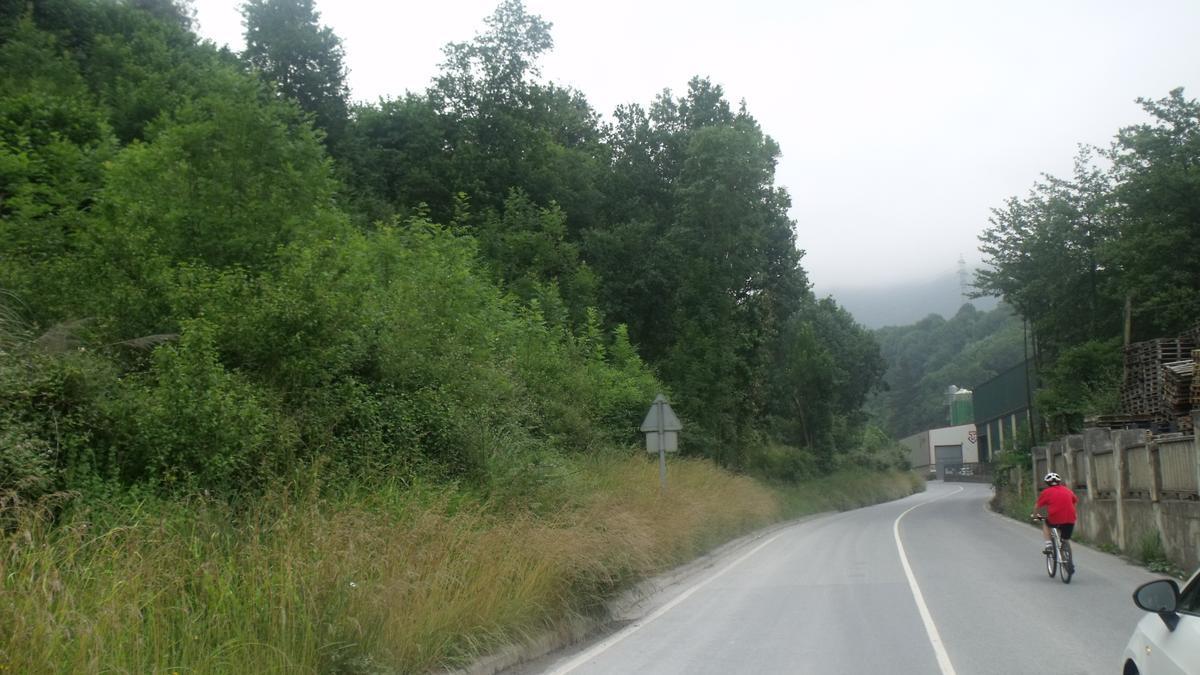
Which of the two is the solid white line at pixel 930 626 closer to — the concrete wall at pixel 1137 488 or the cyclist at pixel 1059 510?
the cyclist at pixel 1059 510

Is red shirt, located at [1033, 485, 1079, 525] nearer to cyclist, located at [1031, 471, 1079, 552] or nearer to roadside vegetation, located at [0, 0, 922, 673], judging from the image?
cyclist, located at [1031, 471, 1079, 552]

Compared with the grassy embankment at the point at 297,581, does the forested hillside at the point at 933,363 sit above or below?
above

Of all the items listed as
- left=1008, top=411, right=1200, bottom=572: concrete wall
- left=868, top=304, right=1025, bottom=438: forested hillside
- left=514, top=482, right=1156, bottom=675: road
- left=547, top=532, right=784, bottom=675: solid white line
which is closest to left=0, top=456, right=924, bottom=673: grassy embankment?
left=547, top=532, right=784, bottom=675: solid white line

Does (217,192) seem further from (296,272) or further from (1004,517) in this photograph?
(1004,517)

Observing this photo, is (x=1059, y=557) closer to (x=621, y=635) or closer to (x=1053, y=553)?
(x=1053, y=553)

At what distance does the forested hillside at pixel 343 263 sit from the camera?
434 inches

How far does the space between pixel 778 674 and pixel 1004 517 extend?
31.9m

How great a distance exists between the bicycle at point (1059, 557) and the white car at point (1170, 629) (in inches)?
437

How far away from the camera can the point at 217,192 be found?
51.9 feet

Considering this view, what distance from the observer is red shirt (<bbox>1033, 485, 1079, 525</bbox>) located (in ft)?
50.9

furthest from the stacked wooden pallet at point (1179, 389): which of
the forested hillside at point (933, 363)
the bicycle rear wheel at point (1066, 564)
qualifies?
the forested hillside at point (933, 363)

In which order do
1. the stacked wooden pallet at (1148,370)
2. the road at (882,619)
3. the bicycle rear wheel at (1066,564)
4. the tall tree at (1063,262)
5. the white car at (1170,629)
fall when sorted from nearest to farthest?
the white car at (1170,629)
the road at (882,619)
the bicycle rear wheel at (1066,564)
the stacked wooden pallet at (1148,370)
the tall tree at (1063,262)

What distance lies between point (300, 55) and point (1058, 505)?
1512 inches

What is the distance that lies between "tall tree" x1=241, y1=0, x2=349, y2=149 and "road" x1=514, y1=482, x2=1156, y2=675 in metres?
30.3
